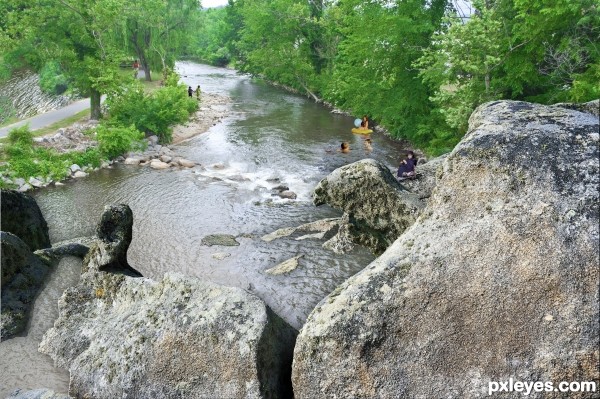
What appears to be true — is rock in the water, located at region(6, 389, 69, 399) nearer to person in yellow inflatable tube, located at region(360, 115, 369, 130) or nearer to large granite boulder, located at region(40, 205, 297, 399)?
large granite boulder, located at region(40, 205, 297, 399)

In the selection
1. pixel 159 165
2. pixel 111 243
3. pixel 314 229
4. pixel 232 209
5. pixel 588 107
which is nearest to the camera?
pixel 588 107

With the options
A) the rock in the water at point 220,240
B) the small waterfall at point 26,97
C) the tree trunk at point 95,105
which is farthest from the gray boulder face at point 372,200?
the small waterfall at point 26,97

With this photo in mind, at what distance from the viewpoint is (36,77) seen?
52.7 metres

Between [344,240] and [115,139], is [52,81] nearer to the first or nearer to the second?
[115,139]

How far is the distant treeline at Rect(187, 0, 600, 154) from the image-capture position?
21203mm

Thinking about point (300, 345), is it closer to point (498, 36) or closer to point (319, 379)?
point (319, 379)

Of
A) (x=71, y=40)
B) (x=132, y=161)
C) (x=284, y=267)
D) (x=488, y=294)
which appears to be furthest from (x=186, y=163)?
(x=488, y=294)

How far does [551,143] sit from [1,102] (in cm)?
5206

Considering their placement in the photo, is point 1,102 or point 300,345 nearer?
point 300,345

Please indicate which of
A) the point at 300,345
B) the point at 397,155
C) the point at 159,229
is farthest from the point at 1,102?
the point at 300,345

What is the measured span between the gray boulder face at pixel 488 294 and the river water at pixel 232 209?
21.9 ft

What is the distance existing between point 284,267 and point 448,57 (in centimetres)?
1515

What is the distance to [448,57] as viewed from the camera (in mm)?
24266

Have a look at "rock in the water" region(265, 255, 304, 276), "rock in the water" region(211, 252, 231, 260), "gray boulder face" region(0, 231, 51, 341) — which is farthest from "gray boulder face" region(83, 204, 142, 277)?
"rock in the water" region(265, 255, 304, 276)
